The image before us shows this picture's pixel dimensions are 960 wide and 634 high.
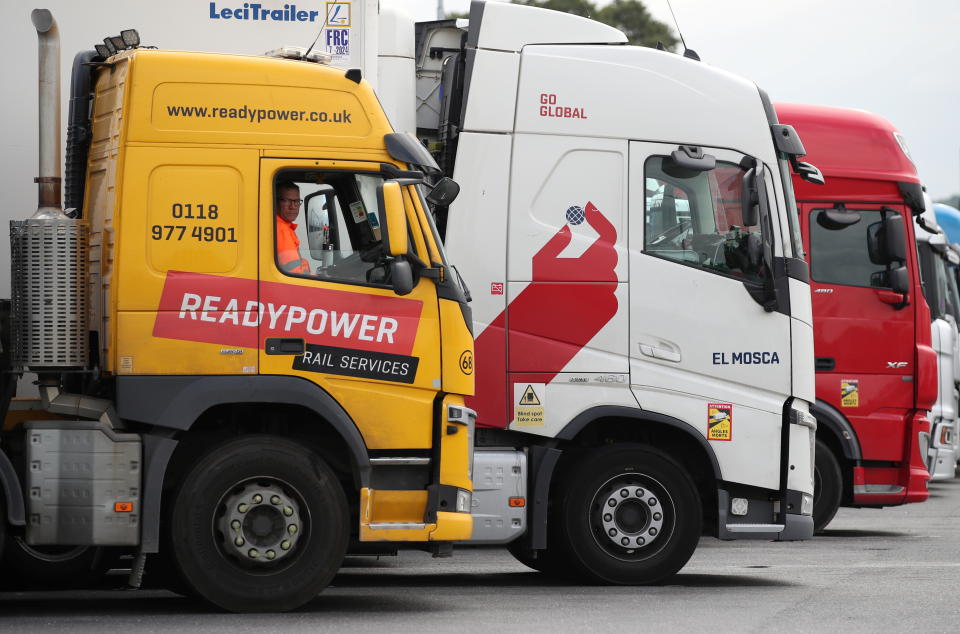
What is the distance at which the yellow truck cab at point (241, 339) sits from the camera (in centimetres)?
857

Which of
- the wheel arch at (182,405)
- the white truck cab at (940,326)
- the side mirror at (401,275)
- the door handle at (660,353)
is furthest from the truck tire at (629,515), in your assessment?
the white truck cab at (940,326)

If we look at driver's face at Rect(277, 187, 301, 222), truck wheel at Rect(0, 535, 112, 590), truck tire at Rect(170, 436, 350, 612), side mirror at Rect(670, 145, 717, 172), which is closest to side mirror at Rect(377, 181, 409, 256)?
driver's face at Rect(277, 187, 301, 222)

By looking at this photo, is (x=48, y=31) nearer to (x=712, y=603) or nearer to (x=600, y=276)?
(x=600, y=276)

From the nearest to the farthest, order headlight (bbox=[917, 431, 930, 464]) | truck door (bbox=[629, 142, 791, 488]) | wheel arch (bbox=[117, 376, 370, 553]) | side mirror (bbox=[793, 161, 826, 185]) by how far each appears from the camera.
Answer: wheel arch (bbox=[117, 376, 370, 553]) < truck door (bbox=[629, 142, 791, 488]) < side mirror (bbox=[793, 161, 826, 185]) < headlight (bbox=[917, 431, 930, 464])

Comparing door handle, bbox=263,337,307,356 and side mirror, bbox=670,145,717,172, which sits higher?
side mirror, bbox=670,145,717,172

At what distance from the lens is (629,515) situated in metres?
10.4

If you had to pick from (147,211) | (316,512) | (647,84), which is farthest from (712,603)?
(147,211)

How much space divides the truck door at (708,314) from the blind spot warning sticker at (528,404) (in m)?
0.63

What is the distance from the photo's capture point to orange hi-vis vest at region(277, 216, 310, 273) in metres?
8.76

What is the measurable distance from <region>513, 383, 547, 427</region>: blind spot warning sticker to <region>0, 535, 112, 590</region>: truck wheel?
2.78m

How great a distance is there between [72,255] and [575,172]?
3.37 metres

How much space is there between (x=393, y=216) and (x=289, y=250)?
624mm

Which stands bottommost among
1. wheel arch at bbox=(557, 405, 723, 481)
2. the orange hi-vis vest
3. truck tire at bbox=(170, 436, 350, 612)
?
truck tire at bbox=(170, 436, 350, 612)

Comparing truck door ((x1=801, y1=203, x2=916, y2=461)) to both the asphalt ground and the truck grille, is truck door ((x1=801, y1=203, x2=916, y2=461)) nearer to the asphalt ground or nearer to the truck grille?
the asphalt ground
